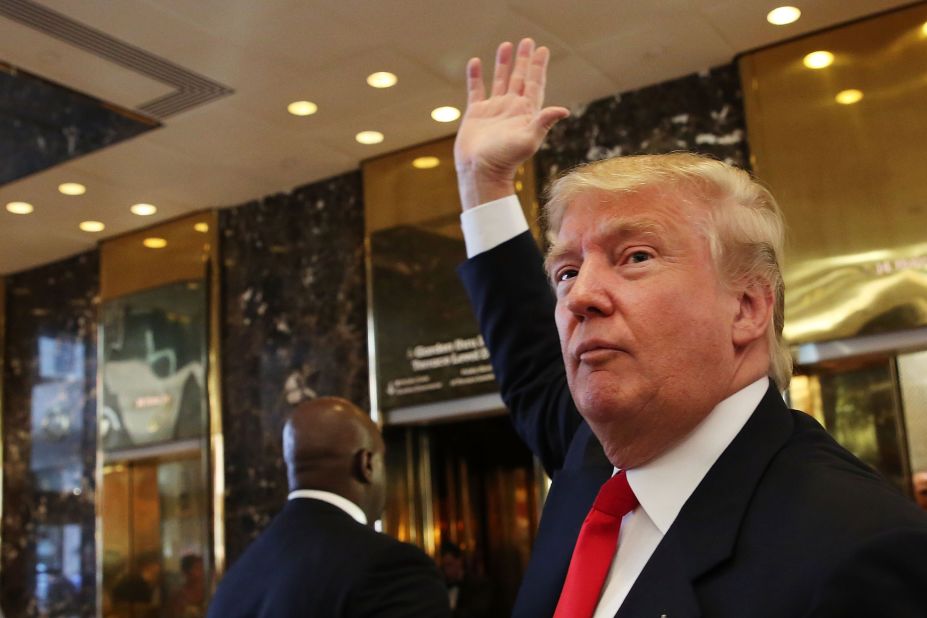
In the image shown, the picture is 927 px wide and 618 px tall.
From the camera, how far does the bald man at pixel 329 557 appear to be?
275 cm

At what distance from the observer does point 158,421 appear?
727 centimetres

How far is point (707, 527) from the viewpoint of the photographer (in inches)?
48.2

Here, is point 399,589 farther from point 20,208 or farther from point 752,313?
point 20,208

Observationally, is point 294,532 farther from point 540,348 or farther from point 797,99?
point 797,99

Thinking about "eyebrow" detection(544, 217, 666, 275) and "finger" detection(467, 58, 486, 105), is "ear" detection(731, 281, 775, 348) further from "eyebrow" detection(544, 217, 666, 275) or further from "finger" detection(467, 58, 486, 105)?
"finger" detection(467, 58, 486, 105)

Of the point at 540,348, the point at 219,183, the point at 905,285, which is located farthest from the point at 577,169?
the point at 219,183

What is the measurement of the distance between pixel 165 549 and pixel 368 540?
4788 millimetres

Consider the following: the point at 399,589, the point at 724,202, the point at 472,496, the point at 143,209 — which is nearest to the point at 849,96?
Result: the point at 472,496

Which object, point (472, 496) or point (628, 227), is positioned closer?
point (628, 227)

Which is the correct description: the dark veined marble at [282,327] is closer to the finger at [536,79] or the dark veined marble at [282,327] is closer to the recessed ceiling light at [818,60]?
the recessed ceiling light at [818,60]

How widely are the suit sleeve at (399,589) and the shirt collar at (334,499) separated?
363mm

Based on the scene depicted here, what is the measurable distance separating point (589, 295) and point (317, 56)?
13.5 ft

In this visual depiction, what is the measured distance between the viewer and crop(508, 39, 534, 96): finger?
2.00 m

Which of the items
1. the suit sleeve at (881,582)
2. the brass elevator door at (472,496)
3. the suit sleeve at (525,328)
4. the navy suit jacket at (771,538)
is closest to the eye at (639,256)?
the navy suit jacket at (771,538)
